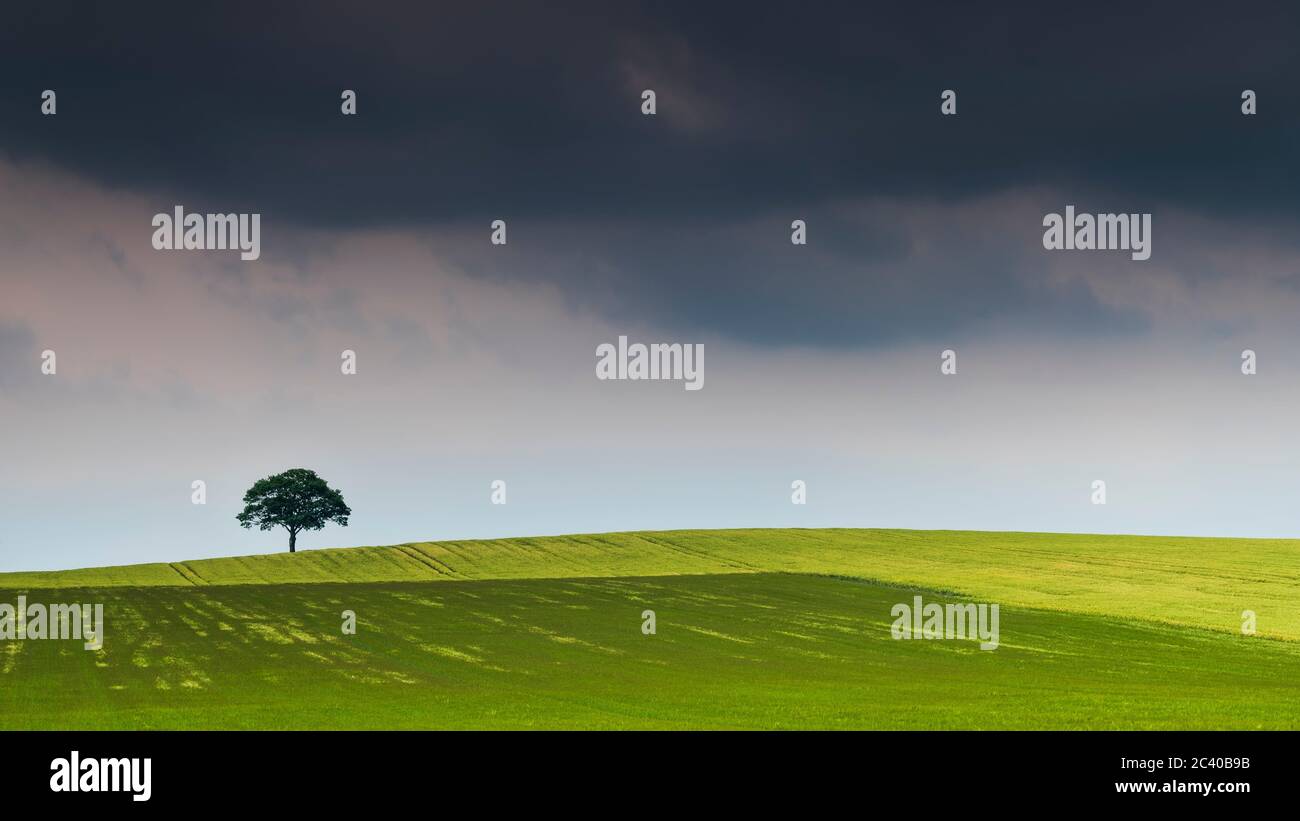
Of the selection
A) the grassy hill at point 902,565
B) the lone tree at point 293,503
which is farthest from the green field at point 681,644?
the lone tree at point 293,503

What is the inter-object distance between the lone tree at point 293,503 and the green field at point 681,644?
1018 inches

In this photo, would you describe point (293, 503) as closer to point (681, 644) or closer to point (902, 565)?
point (902, 565)

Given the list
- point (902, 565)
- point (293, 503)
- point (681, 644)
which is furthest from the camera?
point (293, 503)

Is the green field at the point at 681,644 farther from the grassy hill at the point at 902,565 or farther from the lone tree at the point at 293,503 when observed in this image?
the lone tree at the point at 293,503

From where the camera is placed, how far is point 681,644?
49.0 metres

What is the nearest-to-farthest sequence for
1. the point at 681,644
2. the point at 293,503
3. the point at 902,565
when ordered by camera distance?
the point at 681,644
the point at 902,565
the point at 293,503

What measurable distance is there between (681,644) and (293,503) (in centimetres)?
9102

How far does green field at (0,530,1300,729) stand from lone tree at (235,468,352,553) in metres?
25.9

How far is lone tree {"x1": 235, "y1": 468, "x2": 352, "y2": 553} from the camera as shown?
424 feet

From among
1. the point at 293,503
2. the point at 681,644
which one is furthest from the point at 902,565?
the point at 293,503

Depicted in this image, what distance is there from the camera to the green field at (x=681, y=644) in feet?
92.0
